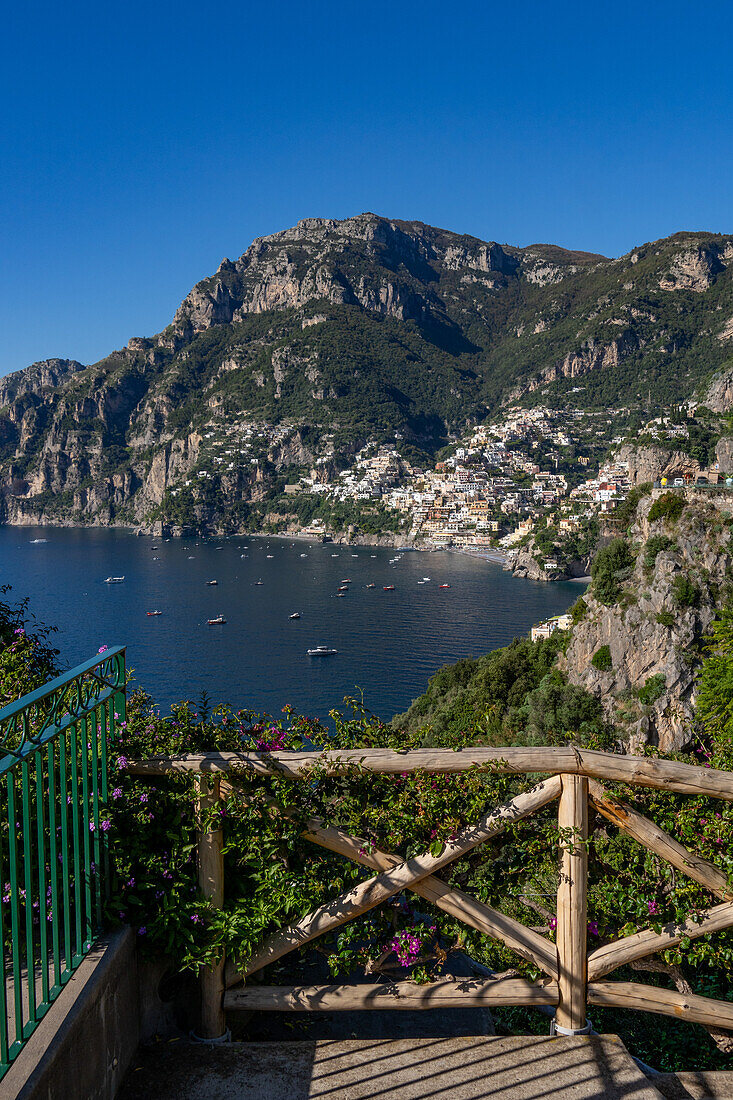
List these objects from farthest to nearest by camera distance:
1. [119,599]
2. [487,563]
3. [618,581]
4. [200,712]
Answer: [487,563] → [119,599] → [618,581] → [200,712]

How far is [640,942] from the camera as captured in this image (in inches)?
85.6

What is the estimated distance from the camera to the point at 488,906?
2.18m

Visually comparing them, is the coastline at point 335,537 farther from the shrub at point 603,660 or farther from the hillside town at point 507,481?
the shrub at point 603,660

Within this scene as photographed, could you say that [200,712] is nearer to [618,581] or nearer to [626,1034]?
[626,1034]

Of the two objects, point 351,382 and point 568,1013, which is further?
point 351,382

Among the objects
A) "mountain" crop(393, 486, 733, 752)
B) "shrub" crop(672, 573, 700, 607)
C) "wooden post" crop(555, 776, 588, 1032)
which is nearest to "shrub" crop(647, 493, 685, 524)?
"mountain" crop(393, 486, 733, 752)

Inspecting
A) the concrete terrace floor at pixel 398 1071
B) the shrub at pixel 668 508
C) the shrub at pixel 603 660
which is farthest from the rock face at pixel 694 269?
the concrete terrace floor at pixel 398 1071

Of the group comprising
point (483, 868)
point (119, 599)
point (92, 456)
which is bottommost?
point (119, 599)

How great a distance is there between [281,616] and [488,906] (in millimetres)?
53894

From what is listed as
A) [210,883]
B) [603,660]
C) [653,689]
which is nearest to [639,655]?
[603,660]

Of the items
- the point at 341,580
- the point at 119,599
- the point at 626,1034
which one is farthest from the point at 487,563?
the point at 626,1034

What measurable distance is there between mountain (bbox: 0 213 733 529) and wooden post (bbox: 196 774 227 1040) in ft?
420

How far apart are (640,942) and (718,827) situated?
0.41 m

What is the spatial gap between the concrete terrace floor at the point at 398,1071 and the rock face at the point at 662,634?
89.5 ft
